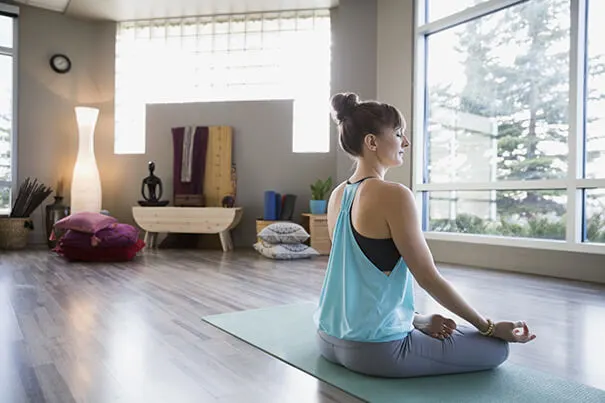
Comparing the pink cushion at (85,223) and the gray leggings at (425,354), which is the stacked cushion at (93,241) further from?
the gray leggings at (425,354)

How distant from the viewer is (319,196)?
5.30 m

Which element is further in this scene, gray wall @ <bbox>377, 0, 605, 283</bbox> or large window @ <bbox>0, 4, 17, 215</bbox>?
large window @ <bbox>0, 4, 17, 215</bbox>

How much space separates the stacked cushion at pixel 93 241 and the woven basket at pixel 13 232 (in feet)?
4.03

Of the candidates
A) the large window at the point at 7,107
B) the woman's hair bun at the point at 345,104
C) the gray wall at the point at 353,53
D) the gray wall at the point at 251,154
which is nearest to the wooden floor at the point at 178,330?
the woman's hair bun at the point at 345,104

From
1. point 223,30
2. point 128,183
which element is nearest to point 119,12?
point 223,30

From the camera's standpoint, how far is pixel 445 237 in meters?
4.68

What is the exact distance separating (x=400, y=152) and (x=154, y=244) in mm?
4752

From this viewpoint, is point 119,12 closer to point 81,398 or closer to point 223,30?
point 223,30

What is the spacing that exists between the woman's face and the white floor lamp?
15.8 feet

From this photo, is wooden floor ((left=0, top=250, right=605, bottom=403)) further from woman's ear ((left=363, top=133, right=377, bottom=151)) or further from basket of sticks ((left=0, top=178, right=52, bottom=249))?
basket of sticks ((left=0, top=178, right=52, bottom=249))

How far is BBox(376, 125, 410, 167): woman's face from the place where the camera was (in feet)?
5.20

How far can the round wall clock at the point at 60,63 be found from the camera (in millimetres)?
6008

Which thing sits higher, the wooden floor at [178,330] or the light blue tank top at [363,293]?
the light blue tank top at [363,293]

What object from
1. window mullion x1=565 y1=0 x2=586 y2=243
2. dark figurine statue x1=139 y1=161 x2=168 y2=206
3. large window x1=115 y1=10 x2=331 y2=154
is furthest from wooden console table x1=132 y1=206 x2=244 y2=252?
window mullion x1=565 y1=0 x2=586 y2=243
